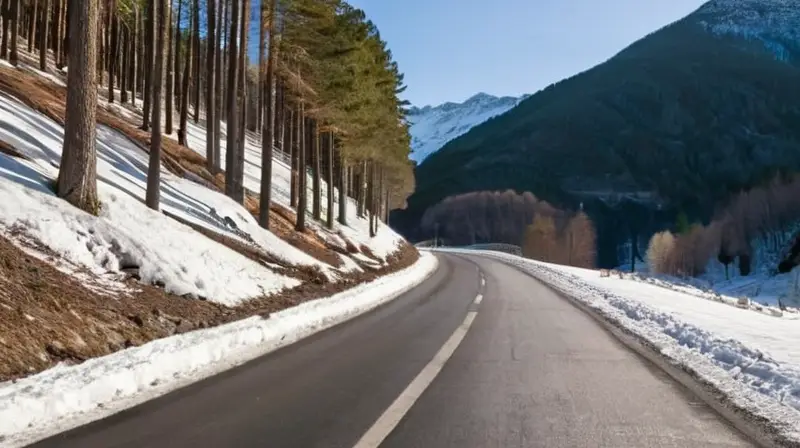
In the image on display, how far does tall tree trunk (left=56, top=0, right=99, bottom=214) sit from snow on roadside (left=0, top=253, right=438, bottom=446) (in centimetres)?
408

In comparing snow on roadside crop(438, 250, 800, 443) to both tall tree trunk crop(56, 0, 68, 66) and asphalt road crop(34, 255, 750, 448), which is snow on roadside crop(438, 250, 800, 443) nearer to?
asphalt road crop(34, 255, 750, 448)

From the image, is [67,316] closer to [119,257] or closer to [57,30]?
[119,257]

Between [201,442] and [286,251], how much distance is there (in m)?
14.1

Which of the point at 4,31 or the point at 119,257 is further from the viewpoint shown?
the point at 4,31

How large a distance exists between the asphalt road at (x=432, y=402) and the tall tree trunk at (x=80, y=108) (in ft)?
17.1

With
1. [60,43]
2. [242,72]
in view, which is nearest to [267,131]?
[242,72]

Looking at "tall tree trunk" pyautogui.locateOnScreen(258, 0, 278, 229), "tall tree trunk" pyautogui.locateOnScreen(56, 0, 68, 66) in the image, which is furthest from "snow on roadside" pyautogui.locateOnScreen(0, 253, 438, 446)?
"tall tree trunk" pyautogui.locateOnScreen(56, 0, 68, 66)

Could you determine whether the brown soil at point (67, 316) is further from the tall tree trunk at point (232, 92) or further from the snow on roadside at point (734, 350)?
the tall tree trunk at point (232, 92)

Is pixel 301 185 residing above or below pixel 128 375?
above

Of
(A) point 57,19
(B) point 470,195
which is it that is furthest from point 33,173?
(B) point 470,195

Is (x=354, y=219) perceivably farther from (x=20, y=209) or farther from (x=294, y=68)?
(x=20, y=209)

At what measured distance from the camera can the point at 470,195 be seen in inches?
6624

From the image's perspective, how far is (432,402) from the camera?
5914 millimetres

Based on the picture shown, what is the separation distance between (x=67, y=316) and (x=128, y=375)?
191cm
